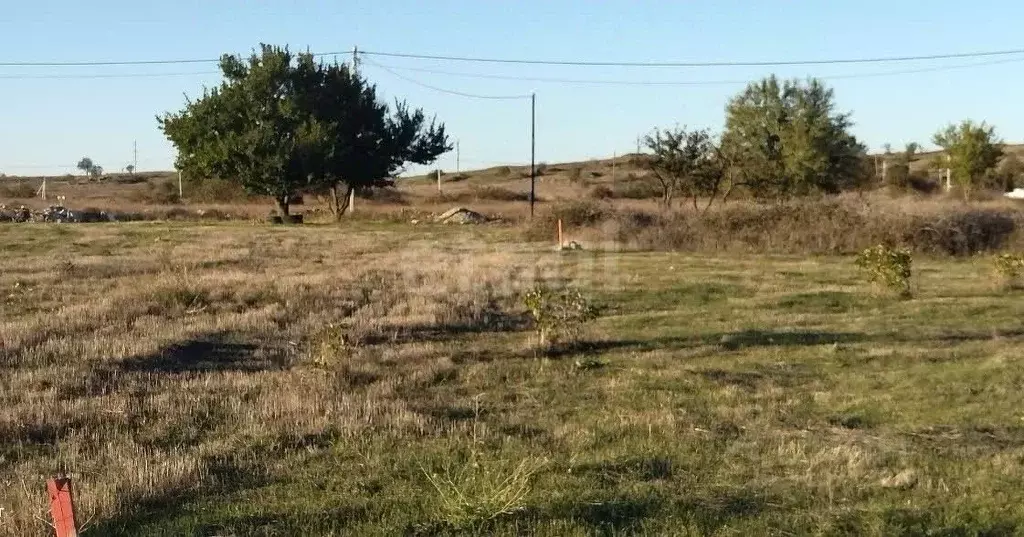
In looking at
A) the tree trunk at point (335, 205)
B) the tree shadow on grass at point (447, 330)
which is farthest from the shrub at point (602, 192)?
the tree shadow on grass at point (447, 330)

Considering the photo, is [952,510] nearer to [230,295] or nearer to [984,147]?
[230,295]

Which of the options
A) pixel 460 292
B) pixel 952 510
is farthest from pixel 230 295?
pixel 952 510

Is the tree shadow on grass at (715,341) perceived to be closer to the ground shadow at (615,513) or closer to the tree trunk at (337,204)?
the ground shadow at (615,513)

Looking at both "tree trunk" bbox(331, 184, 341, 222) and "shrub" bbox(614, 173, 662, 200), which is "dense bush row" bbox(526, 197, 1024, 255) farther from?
"shrub" bbox(614, 173, 662, 200)

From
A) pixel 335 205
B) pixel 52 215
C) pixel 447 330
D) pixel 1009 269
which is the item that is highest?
pixel 335 205

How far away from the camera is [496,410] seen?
10.2m

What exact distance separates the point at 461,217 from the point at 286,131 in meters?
9.54

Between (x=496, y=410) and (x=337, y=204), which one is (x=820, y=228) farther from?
(x=337, y=204)

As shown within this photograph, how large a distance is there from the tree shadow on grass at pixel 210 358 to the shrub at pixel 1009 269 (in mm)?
15773

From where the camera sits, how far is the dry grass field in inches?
257

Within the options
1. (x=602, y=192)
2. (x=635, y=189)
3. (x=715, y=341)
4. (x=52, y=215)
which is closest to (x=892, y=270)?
(x=715, y=341)

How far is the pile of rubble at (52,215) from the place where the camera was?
48.4 m

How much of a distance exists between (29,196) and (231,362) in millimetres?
70580

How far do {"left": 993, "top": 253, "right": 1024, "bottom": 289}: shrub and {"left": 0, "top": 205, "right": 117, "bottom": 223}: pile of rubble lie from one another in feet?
132
